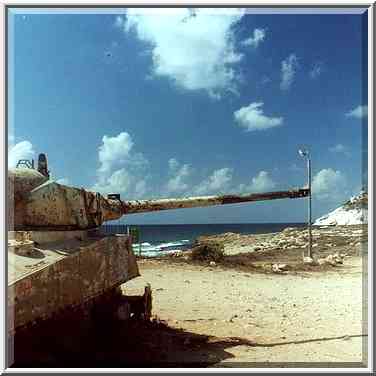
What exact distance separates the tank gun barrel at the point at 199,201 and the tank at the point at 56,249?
22 centimetres

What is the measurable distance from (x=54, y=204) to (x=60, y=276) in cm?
105

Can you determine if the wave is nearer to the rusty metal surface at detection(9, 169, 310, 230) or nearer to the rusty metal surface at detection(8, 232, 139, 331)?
the rusty metal surface at detection(9, 169, 310, 230)

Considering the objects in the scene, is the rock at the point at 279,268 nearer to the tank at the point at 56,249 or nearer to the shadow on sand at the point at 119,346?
the shadow on sand at the point at 119,346

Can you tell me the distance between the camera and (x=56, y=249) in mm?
6199

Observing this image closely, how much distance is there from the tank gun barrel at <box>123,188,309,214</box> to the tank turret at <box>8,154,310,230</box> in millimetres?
89

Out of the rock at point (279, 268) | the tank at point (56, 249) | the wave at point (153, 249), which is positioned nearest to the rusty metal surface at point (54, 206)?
the tank at point (56, 249)

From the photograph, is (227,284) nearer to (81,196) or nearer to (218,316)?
(218,316)

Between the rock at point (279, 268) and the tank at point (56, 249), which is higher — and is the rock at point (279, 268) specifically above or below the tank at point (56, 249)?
below

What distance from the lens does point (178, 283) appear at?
44.4 feet

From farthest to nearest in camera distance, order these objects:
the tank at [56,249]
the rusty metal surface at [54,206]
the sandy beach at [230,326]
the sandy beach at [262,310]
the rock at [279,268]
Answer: the rock at [279,268]
the sandy beach at [262,310]
the sandy beach at [230,326]
the rusty metal surface at [54,206]
the tank at [56,249]

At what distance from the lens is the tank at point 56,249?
218 inches

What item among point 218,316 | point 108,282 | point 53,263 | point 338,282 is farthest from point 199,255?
point 53,263

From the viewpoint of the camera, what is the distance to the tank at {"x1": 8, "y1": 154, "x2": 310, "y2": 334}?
18.2 feet

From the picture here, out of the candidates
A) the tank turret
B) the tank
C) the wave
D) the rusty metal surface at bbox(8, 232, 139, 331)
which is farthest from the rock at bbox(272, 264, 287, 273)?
the rusty metal surface at bbox(8, 232, 139, 331)
